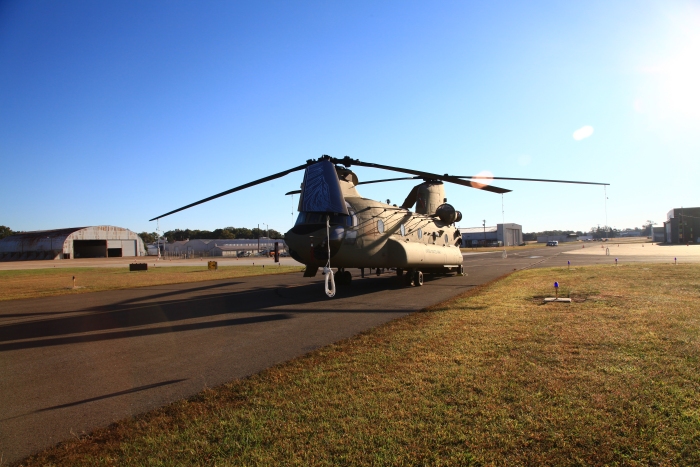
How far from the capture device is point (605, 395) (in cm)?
488

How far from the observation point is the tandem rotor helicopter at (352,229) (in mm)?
13188

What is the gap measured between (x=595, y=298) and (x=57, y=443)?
43.9 feet

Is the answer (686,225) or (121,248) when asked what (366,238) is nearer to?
(121,248)

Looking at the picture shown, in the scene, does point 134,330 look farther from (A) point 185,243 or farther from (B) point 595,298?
(A) point 185,243

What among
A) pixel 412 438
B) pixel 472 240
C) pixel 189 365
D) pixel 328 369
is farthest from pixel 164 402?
pixel 472 240

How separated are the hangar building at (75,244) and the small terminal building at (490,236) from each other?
3588 inches

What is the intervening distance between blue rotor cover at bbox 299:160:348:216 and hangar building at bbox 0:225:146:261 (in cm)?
9182

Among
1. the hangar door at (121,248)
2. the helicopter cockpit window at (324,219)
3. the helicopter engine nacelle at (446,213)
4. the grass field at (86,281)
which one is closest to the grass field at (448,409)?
the helicopter cockpit window at (324,219)

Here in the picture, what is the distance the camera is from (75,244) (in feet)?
292

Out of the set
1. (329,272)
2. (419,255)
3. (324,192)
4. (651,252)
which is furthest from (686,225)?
(329,272)

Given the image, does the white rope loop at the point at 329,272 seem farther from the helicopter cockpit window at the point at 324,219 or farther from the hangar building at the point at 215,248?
the hangar building at the point at 215,248

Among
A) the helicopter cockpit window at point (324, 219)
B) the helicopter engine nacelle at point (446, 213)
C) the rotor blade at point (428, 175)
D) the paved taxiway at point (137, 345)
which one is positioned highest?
the rotor blade at point (428, 175)

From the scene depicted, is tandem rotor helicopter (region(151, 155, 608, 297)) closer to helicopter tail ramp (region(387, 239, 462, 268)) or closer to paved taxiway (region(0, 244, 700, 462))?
helicopter tail ramp (region(387, 239, 462, 268))

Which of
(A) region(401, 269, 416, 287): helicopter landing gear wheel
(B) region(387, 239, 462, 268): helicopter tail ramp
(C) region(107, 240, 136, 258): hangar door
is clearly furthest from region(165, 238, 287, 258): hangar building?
(A) region(401, 269, 416, 287): helicopter landing gear wheel
